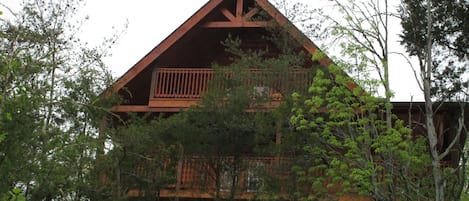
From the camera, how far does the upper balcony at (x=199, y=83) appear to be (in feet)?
46.5

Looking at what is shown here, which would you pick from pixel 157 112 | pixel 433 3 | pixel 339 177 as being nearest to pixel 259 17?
pixel 157 112

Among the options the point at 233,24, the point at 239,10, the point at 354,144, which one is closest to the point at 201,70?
the point at 233,24

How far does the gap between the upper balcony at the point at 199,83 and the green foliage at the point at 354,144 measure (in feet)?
2.53

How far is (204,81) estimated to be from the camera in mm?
17609

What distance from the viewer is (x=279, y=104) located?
14.0 metres

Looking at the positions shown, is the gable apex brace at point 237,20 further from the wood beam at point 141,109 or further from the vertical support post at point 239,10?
the wood beam at point 141,109

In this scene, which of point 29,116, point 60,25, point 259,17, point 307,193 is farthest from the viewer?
point 259,17

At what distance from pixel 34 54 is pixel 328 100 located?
5.78 m

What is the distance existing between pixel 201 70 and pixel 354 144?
672cm

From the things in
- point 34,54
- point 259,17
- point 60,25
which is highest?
point 259,17

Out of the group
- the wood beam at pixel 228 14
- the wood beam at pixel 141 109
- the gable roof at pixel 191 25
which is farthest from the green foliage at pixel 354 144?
the wood beam at pixel 228 14

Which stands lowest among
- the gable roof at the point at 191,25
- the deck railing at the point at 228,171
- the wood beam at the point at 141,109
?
the deck railing at the point at 228,171

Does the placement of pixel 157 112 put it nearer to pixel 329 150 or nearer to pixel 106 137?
pixel 106 137

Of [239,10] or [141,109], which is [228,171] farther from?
[239,10]
